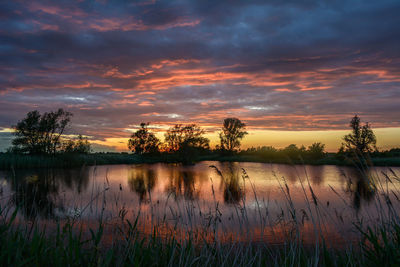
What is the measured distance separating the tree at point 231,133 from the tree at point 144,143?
2035 cm

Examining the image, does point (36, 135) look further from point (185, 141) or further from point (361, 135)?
point (361, 135)

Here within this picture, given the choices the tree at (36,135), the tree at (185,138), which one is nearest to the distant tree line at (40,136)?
the tree at (36,135)

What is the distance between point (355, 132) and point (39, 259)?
4863cm

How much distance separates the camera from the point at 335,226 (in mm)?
8859

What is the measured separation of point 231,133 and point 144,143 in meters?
25.7

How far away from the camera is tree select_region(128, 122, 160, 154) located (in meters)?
64.0

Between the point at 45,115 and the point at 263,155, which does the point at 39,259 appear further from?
the point at 263,155

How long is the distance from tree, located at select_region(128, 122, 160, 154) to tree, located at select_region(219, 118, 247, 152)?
66.7 feet

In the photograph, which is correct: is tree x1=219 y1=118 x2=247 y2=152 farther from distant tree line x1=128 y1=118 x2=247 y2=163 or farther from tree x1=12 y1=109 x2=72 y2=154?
tree x1=12 y1=109 x2=72 y2=154

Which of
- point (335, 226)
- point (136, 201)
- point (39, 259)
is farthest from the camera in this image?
point (136, 201)

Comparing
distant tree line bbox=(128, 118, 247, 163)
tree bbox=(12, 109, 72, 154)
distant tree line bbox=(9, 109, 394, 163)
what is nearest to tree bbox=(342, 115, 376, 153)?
distant tree line bbox=(9, 109, 394, 163)

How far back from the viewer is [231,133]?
74875 mm

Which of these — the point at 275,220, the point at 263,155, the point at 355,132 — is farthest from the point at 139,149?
the point at 275,220

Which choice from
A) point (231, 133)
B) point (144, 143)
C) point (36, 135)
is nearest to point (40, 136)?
point (36, 135)
